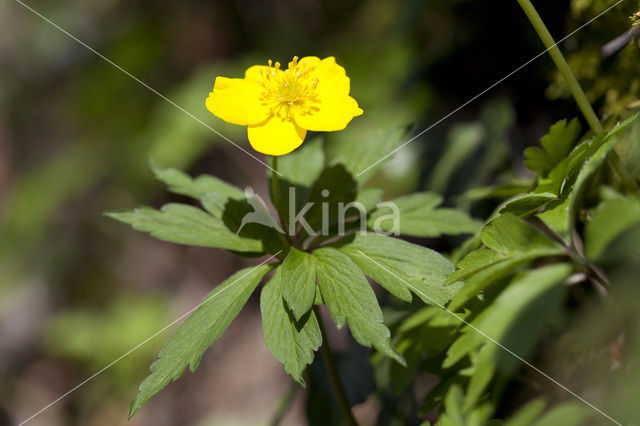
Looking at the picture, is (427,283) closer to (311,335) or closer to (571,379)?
(311,335)

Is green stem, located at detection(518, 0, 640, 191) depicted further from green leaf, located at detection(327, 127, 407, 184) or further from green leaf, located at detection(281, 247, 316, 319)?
green leaf, located at detection(281, 247, 316, 319)

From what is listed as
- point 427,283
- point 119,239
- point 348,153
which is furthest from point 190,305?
point 427,283

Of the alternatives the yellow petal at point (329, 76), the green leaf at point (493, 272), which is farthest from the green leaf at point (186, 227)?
the green leaf at point (493, 272)

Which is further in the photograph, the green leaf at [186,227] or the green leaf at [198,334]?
the green leaf at [186,227]

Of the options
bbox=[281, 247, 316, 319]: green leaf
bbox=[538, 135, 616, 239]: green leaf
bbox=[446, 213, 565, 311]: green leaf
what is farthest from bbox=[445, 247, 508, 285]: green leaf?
bbox=[281, 247, 316, 319]: green leaf

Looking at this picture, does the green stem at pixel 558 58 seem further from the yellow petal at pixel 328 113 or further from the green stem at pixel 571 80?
the yellow petal at pixel 328 113

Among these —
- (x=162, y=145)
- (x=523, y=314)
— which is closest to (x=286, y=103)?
(x=523, y=314)
